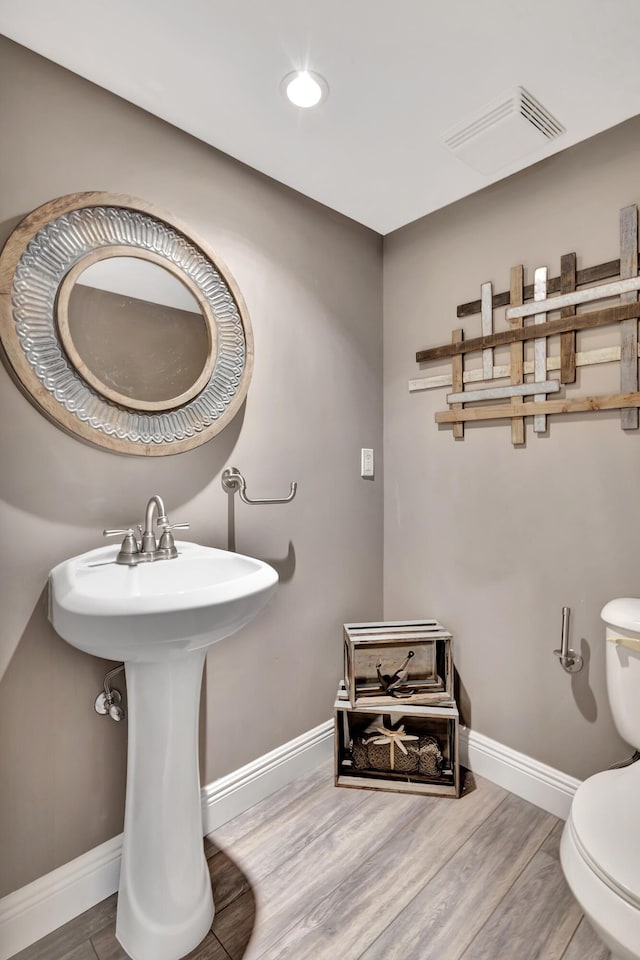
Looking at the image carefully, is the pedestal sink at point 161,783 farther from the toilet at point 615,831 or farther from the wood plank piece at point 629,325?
the wood plank piece at point 629,325

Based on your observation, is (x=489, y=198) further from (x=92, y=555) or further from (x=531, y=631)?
(x=92, y=555)

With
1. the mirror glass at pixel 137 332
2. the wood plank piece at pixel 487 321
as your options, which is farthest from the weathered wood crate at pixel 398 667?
the mirror glass at pixel 137 332

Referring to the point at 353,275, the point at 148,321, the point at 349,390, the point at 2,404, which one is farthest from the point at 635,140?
the point at 2,404

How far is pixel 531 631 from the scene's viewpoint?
1759mm

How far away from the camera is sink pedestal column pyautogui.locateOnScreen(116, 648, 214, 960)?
45.9 inches

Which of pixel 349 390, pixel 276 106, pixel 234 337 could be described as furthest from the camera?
pixel 349 390

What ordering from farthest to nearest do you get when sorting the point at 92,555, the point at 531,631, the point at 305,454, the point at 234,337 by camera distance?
the point at 305,454 < the point at 531,631 < the point at 234,337 < the point at 92,555

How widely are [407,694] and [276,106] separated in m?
2.00

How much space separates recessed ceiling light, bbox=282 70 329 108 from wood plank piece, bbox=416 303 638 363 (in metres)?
0.95

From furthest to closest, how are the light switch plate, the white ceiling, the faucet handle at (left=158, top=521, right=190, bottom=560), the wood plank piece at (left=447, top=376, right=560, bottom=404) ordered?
1. the light switch plate
2. the wood plank piece at (left=447, top=376, right=560, bottom=404)
3. the faucet handle at (left=158, top=521, right=190, bottom=560)
4. the white ceiling

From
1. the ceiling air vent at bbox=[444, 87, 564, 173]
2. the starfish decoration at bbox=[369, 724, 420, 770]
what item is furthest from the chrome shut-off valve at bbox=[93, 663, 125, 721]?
the ceiling air vent at bbox=[444, 87, 564, 173]

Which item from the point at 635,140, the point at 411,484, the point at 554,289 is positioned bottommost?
the point at 411,484

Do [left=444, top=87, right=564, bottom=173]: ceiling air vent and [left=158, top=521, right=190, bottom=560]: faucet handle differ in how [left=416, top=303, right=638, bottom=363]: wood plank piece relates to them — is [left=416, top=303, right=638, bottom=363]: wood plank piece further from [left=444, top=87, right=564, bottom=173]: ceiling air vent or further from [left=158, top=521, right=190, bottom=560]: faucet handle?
[left=158, top=521, right=190, bottom=560]: faucet handle

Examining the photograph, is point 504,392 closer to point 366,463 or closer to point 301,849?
point 366,463
